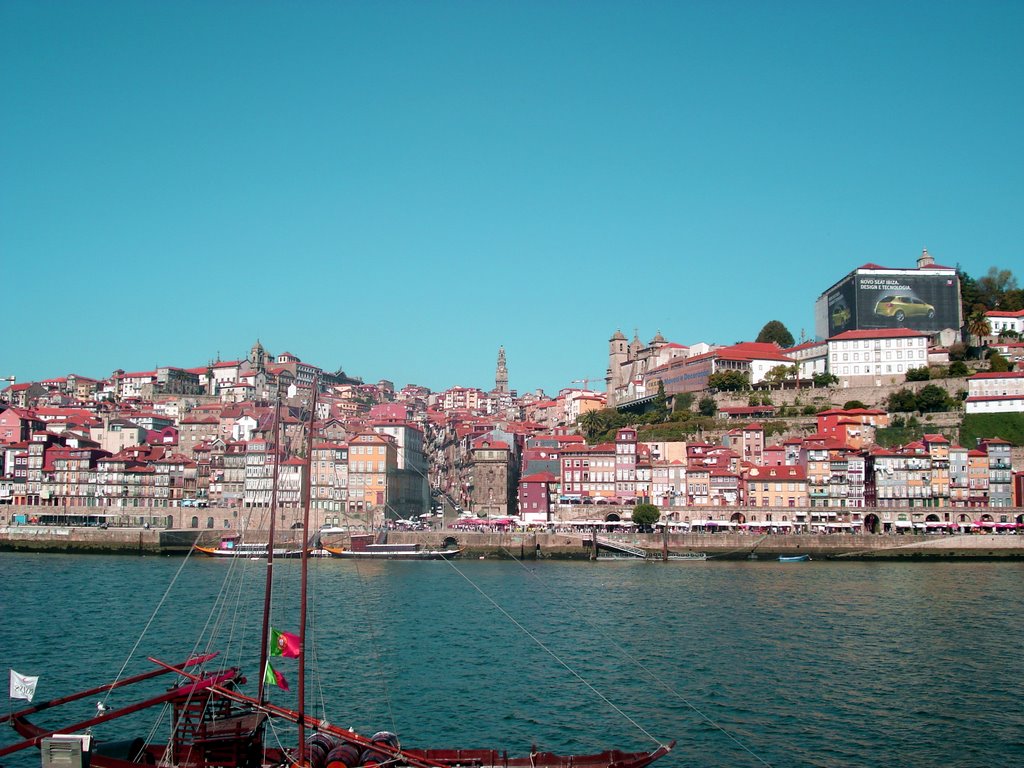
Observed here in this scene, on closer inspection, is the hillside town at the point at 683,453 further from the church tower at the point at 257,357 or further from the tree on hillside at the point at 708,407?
the church tower at the point at 257,357

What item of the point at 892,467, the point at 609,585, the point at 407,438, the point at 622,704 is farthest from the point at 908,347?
the point at 622,704

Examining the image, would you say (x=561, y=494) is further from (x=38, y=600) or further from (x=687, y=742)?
(x=687, y=742)

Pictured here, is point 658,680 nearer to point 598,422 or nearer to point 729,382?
point 729,382

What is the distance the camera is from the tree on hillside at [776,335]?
377 ft

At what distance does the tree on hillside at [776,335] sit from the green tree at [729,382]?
23.4 meters

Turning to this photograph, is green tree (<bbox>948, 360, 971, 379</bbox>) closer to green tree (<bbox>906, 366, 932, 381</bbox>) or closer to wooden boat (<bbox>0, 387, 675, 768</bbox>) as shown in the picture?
green tree (<bbox>906, 366, 932, 381</bbox>)

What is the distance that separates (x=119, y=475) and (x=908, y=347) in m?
67.6

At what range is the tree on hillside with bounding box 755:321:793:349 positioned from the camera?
377 feet

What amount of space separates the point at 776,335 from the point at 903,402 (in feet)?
108

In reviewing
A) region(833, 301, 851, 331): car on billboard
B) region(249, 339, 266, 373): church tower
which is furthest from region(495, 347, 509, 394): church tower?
region(833, 301, 851, 331): car on billboard

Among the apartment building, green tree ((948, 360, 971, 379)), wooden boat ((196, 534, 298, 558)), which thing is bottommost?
wooden boat ((196, 534, 298, 558))

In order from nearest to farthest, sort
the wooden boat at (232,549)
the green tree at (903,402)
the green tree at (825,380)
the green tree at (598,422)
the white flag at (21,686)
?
the white flag at (21,686)
the wooden boat at (232,549)
the green tree at (903,402)
the green tree at (825,380)
the green tree at (598,422)

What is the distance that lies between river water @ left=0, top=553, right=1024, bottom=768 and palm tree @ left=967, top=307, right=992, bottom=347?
41316mm

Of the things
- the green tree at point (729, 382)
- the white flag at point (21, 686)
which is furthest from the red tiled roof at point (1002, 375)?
the white flag at point (21, 686)
